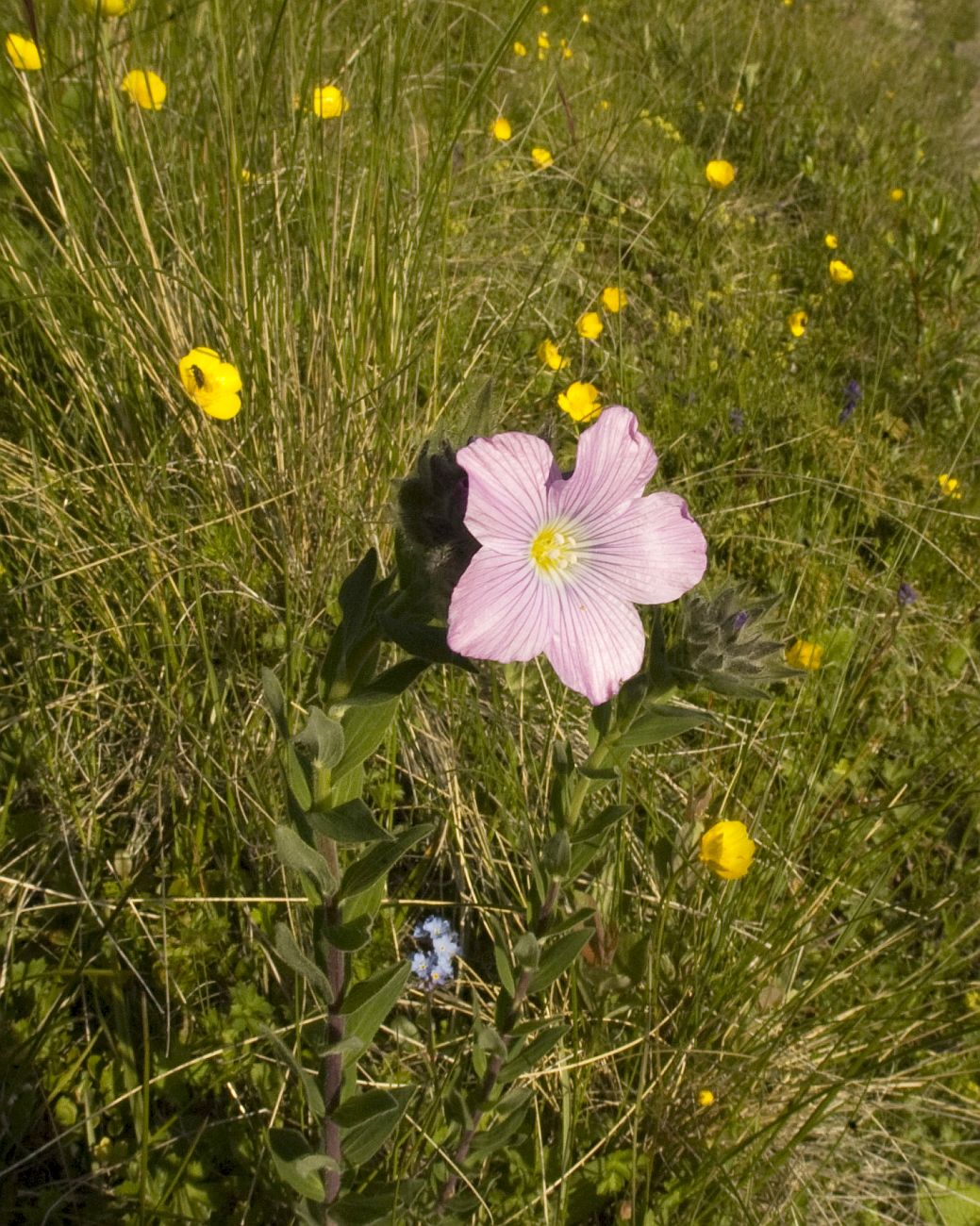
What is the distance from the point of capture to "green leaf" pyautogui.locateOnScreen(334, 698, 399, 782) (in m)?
1.13

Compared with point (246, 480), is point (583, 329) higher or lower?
higher

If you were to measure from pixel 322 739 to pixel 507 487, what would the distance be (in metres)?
0.33

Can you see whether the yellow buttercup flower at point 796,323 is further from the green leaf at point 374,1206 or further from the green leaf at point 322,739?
the green leaf at point 374,1206

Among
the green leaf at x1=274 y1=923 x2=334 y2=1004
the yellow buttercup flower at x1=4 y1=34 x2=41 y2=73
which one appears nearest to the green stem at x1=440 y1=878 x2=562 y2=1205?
the green leaf at x1=274 y1=923 x2=334 y2=1004

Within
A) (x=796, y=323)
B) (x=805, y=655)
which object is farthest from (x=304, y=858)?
(x=796, y=323)

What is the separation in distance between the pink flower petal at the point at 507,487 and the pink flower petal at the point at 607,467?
29mm

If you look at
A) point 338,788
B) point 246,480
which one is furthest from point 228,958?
point 246,480

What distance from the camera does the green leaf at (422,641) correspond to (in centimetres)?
98

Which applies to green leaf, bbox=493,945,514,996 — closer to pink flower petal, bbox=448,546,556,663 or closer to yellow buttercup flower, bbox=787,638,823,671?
pink flower petal, bbox=448,546,556,663

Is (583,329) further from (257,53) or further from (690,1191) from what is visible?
(690,1191)

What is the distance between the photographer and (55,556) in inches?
74.2

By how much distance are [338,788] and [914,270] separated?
3.20m

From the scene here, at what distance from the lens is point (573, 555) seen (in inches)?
43.4

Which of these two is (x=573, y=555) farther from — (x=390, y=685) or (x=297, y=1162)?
(x=297, y=1162)
